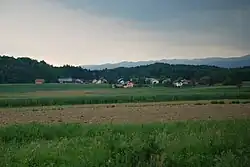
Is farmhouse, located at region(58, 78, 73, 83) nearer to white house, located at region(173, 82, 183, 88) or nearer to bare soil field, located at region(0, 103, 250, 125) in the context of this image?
white house, located at region(173, 82, 183, 88)

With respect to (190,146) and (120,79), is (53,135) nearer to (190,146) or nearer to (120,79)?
(190,146)

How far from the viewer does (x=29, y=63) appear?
100125mm

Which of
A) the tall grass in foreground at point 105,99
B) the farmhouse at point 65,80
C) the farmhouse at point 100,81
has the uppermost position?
the farmhouse at point 65,80


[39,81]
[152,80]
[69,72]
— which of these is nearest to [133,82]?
[152,80]

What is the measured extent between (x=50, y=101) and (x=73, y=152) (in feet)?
152

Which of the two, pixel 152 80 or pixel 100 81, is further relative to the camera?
pixel 100 81

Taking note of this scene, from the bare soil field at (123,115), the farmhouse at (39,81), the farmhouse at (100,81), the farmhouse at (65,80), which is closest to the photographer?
the bare soil field at (123,115)

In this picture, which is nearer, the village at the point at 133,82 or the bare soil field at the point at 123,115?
the bare soil field at the point at 123,115

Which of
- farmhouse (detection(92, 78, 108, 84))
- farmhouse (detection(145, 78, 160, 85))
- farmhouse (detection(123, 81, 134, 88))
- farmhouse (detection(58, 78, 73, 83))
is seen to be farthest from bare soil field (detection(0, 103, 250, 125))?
farmhouse (detection(92, 78, 108, 84))

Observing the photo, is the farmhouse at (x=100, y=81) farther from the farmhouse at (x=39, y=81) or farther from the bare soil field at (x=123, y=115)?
the bare soil field at (x=123, y=115)

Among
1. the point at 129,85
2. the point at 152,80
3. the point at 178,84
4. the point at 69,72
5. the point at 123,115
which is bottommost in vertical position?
the point at 129,85

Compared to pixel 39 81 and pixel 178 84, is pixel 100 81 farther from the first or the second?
pixel 178 84

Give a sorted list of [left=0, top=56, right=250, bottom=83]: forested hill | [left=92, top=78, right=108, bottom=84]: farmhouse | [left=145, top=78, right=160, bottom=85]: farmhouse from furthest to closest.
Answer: [left=92, top=78, right=108, bottom=84]: farmhouse < [left=145, top=78, right=160, bottom=85]: farmhouse < [left=0, top=56, right=250, bottom=83]: forested hill

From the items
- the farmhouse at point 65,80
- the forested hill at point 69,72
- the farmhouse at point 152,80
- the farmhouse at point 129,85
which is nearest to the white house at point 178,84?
the forested hill at point 69,72
